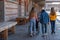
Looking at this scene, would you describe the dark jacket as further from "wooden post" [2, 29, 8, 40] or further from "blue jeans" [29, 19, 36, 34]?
"wooden post" [2, 29, 8, 40]

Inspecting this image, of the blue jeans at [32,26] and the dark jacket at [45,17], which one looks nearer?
the dark jacket at [45,17]

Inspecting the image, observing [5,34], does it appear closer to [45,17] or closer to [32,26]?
[32,26]

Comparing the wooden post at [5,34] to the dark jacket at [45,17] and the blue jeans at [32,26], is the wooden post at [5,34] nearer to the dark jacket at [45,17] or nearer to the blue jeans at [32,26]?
the blue jeans at [32,26]

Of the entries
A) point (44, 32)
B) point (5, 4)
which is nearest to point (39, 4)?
point (5, 4)

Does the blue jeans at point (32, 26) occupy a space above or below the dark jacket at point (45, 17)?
below

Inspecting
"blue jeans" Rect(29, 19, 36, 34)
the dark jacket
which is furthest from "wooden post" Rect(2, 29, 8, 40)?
the dark jacket

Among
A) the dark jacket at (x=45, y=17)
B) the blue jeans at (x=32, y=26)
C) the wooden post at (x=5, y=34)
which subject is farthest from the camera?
the blue jeans at (x=32, y=26)

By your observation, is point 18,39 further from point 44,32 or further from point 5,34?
point 44,32

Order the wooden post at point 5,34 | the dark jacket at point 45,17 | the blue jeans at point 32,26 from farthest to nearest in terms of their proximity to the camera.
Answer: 1. the blue jeans at point 32,26
2. the dark jacket at point 45,17
3. the wooden post at point 5,34

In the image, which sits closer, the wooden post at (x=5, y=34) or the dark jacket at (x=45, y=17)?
the wooden post at (x=5, y=34)

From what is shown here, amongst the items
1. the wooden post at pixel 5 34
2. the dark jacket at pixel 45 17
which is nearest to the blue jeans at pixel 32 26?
the dark jacket at pixel 45 17

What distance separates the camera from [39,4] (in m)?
19.8

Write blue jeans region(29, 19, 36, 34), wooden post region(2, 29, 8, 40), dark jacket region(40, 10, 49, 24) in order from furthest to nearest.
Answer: blue jeans region(29, 19, 36, 34), dark jacket region(40, 10, 49, 24), wooden post region(2, 29, 8, 40)

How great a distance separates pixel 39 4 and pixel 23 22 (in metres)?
4.87
